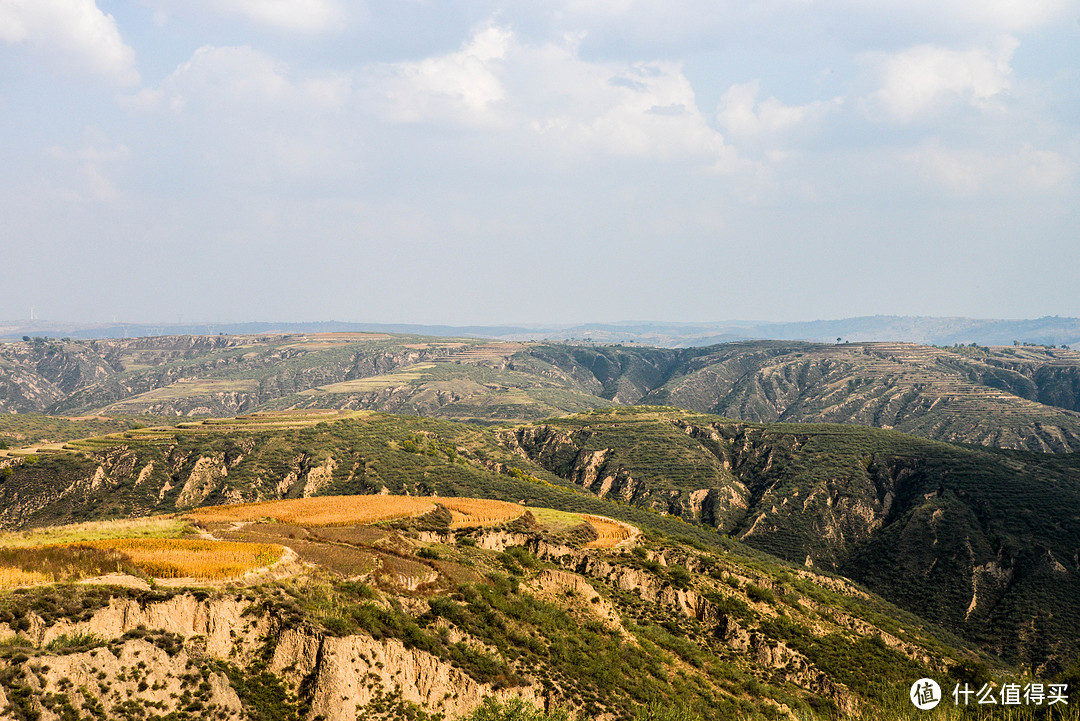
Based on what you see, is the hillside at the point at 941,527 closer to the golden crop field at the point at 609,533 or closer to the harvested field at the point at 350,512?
the golden crop field at the point at 609,533

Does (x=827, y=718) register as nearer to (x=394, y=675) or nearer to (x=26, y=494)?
(x=394, y=675)

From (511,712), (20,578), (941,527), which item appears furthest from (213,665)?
(941,527)

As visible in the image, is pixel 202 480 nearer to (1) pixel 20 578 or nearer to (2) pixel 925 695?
(1) pixel 20 578

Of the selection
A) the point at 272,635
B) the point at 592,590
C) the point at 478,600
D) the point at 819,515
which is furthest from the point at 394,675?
the point at 819,515

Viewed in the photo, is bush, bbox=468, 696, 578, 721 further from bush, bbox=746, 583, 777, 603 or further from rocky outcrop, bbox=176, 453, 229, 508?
rocky outcrop, bbox=176, 453, 229, 508

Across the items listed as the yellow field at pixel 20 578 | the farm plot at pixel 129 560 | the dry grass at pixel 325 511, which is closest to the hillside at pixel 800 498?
the dry grass at pixel 325 511

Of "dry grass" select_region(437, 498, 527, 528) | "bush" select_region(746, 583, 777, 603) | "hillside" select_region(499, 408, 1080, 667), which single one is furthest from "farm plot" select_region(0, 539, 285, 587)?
"hillside" select_region(499, 408, 1080, 667)
